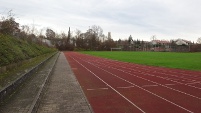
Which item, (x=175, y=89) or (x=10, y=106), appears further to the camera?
(x=175, y=89)

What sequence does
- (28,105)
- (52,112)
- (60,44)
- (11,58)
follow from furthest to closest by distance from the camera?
(60,44) → (11,58) → (28,105) → (52,112)

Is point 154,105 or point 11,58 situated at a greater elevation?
point 11,58

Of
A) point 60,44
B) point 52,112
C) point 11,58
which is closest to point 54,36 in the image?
point 60,44

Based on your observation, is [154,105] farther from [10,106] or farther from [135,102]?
[10,106]

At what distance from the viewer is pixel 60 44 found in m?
115

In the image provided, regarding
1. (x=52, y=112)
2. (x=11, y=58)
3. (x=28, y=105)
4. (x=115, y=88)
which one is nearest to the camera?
(x=52, y=112)

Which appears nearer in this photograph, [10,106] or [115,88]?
[10,106]

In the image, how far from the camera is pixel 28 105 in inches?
316

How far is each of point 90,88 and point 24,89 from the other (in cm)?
282

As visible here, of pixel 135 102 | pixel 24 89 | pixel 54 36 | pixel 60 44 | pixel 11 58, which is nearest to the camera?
pixel 135 102

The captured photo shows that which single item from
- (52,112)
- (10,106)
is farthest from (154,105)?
(10,106)

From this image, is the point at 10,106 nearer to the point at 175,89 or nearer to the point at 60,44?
the point at 175,89

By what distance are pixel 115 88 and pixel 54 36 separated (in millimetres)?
123654

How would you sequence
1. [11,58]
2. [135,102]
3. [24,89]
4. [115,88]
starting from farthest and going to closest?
[11,58] → [115,88] → [24,89] → [135,102]
